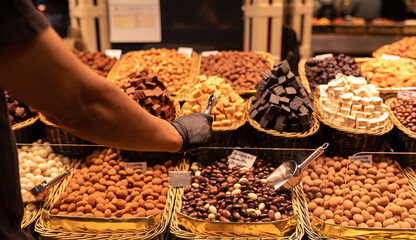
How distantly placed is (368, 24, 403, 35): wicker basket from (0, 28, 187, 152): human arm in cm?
578

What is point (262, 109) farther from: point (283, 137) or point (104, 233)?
point (104, 233)

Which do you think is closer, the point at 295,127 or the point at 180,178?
the point at 180,178

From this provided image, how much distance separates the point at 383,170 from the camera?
1838 mm

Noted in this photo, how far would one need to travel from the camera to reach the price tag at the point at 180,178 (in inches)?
73.1

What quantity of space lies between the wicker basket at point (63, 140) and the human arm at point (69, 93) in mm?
1161

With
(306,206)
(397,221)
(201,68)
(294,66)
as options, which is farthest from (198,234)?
(294,66)

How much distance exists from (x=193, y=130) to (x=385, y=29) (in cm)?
545

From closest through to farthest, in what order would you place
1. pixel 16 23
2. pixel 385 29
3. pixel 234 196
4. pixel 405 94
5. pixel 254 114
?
pixel 16 23
pixel 234 196
pixel 254 114
pixel 405 94
pixel 385 29

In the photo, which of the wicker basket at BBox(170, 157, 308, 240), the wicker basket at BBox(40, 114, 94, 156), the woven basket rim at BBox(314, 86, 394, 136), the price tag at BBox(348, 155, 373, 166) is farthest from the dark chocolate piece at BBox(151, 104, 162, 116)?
the price tag at BBox(348, 155, 373, 166)

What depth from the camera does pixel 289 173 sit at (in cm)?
181

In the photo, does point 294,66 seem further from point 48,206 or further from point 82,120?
point 82,120

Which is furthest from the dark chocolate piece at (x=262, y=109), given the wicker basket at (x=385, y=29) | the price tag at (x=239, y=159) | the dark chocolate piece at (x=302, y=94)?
the wicker basket at (x=385, y=29)

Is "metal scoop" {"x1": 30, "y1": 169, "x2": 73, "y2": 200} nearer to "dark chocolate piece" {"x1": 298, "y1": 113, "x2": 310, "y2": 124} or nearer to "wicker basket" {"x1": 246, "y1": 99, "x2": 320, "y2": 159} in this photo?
"wicker basket" {"x1": 246, "y1": 99, "x2": 320, "y2": 159}

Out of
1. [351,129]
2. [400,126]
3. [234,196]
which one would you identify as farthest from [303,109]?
[234,196]
